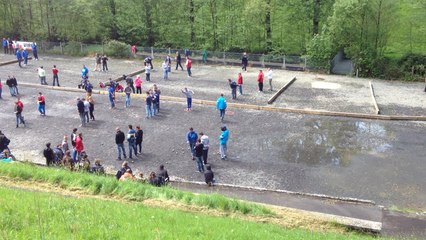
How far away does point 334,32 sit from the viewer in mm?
32594

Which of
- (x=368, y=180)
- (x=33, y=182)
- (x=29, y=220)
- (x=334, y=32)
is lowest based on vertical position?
(x=368, y=180)

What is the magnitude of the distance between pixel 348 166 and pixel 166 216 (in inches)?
378

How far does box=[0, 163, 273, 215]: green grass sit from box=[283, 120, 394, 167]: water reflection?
6148 mm

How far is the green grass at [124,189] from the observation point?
1241 centimetres

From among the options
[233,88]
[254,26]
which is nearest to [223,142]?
[233,88]

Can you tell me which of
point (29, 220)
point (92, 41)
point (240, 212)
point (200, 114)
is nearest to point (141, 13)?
point (92, 41)

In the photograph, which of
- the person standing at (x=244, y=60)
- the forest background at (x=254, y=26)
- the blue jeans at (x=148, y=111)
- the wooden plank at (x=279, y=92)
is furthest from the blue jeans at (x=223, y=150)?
the forest background at (x=254, y=26)

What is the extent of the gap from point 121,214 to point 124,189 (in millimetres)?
3138

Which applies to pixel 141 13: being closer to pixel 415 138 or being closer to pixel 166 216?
pixel 415 138

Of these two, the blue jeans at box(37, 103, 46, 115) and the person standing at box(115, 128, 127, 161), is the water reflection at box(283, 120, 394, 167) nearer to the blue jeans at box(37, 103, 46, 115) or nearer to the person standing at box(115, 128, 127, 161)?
the person standing at box(115, 128, 127, 161)

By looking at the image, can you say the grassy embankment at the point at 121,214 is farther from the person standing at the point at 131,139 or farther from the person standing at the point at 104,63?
the person standing at the point at 104,63

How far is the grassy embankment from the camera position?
817cm

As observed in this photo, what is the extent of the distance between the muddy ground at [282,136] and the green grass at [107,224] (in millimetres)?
5446

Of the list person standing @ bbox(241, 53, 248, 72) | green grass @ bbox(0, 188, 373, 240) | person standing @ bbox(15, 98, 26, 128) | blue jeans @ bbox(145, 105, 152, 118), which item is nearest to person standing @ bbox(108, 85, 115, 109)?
blue jeans @ bbox(145, 105, 152, 118)
